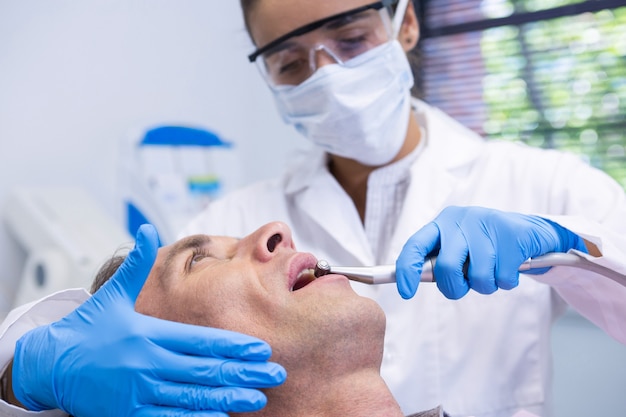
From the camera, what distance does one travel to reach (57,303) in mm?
1275

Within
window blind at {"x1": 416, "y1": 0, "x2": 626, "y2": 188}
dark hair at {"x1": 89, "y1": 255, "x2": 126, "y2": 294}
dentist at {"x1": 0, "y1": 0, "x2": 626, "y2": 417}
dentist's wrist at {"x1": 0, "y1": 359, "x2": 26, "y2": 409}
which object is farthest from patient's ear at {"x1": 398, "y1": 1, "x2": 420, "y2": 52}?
window blind at {"x1": 416, "y1": 0, "x2": 626, "y2": 188}

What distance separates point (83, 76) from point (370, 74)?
1269 millimetres

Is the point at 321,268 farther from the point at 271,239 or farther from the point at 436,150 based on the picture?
the point at 436,150

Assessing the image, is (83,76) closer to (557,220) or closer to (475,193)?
(475,193)

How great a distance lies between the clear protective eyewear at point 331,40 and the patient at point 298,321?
58 centimetres

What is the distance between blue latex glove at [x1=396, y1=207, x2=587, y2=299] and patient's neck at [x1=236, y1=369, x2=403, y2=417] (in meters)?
0.18

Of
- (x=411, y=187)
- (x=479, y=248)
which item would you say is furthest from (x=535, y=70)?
(x=479, y=248)

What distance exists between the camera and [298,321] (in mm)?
1083

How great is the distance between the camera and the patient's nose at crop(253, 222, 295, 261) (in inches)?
47.5

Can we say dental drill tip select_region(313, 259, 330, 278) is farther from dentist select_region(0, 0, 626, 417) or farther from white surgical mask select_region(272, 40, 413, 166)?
white surgical mask select_region(272, 40, 413, 166)

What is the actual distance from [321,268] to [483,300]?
52 centimetres

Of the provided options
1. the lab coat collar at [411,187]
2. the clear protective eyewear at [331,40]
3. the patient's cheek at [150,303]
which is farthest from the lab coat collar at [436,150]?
the patient's cheek at [150,303]

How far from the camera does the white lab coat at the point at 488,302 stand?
4.66ft

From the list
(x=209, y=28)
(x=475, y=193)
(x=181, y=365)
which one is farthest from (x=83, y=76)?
(x=181, y=365)
